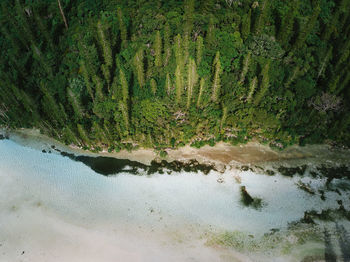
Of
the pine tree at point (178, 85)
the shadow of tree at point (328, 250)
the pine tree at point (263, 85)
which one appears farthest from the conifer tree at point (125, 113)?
the shadow of tree at point (328, 250)

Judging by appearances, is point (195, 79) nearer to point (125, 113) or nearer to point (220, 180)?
point (125, 113)

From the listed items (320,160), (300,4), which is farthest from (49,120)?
(300,4)

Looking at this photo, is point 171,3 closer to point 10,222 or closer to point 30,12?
point 30,12

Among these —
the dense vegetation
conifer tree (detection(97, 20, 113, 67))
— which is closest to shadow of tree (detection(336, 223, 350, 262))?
the dense vegetation

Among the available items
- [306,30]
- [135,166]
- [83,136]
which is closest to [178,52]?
[135,166]

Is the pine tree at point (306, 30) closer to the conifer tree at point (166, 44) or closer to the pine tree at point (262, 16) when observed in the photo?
the pine tree at point (262, 16)

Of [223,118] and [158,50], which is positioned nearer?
[223,118]
